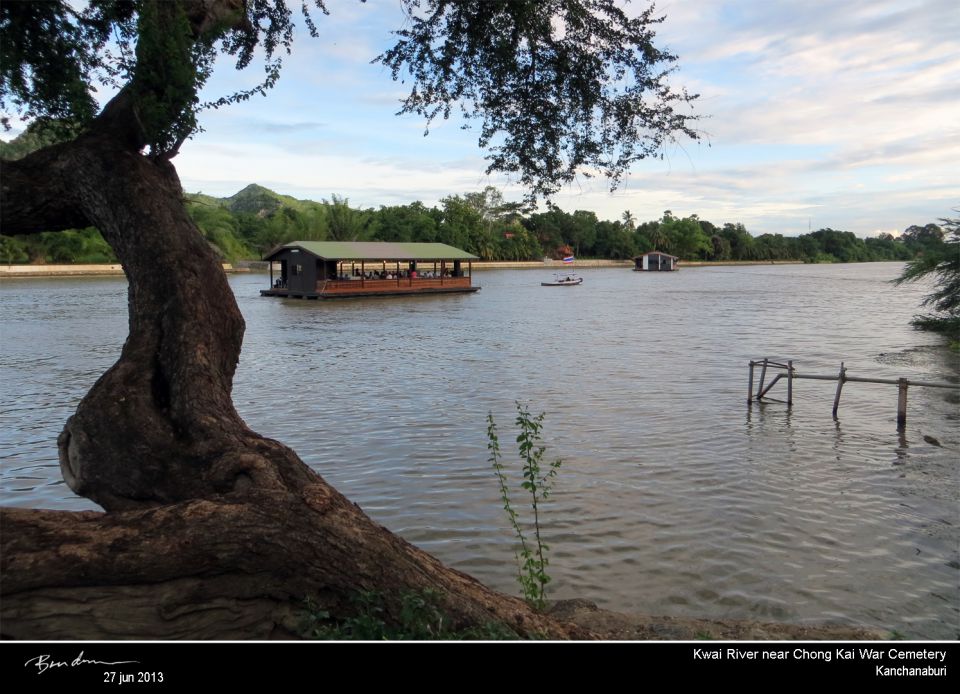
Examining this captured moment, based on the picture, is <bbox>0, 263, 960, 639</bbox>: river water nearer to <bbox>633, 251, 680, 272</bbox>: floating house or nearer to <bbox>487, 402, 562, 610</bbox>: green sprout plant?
<bbox>487, 402, 562, 610</bbox>: green sprout plant

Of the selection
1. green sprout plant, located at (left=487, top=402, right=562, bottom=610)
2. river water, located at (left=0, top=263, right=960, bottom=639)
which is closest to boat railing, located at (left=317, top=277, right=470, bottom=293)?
river water, located at (left=0, top=263, right=960, bottom=639)

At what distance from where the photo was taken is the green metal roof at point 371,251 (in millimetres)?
48875

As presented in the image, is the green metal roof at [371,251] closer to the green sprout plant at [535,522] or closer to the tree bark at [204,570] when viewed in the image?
the green sprout plant at [535,522]

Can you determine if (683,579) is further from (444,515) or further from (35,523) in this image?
(35,523)

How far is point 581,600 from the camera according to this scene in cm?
632

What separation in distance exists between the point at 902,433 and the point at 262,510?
1292cm

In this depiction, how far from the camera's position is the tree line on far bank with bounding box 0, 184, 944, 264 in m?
76.8

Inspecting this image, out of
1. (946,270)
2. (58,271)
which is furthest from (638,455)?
(58,271)

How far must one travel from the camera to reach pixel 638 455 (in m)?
12.0

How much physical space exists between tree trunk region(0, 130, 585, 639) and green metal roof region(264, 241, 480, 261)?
4381cm

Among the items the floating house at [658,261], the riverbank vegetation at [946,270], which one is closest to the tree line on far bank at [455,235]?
the riverbank vegetation at [946,270]

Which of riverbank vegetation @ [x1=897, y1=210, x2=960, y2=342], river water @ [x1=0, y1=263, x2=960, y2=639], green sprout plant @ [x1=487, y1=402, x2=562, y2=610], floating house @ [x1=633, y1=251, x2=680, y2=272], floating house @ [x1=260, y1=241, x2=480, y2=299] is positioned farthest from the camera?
floating house @ [x1=633, y1=251, x2=680, y2=272]

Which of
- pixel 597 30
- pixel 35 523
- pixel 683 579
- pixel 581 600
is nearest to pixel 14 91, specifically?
pixel 35 523

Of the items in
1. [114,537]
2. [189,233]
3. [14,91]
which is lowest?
[114,537]
